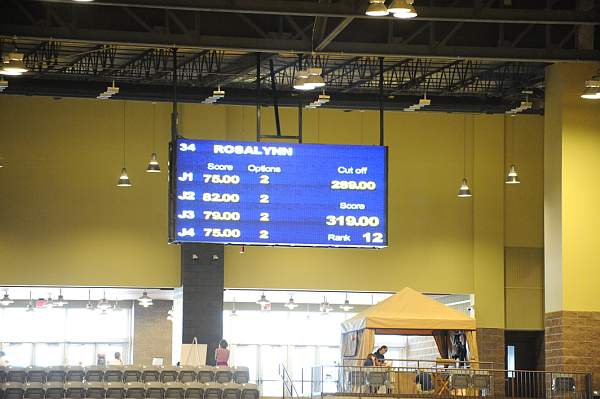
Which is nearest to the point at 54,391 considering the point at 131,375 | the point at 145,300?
the point at 131,375

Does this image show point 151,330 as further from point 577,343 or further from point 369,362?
point 577,343

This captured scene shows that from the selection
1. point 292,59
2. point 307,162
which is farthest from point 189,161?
point 292,59

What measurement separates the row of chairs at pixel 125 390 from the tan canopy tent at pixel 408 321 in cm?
304

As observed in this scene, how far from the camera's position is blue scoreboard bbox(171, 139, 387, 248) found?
19219 millimetres

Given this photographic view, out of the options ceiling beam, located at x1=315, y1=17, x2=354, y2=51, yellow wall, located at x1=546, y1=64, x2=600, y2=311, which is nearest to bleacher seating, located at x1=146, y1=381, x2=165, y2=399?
ceiling beam, located at x1=315, y1=17, x2=354, y2=51

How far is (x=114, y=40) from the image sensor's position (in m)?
19.8

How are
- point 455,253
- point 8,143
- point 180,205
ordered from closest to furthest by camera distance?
point 180,205, point 8,143, point 455,253

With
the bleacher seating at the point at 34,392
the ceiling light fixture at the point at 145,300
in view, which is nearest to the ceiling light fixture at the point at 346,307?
the ceiling light fixture at the point at 145,300

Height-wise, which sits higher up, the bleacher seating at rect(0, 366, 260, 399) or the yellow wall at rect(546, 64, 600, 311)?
the yellow wall at rect(546, 64, 600, 311)

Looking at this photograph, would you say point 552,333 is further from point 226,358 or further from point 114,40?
point 114,40

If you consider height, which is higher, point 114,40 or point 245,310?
point 114,40

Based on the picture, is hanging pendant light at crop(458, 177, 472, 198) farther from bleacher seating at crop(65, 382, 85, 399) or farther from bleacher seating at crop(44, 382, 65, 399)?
bleacher seating at crop(44, 382, 65, 399)

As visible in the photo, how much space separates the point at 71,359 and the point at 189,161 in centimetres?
2467

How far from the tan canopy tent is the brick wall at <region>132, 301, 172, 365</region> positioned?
18.9 metres
